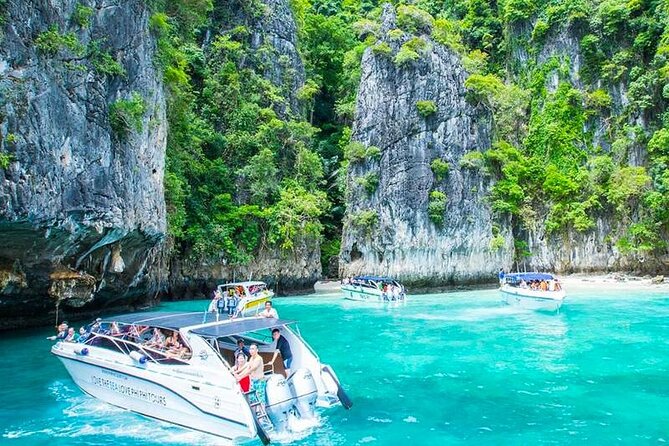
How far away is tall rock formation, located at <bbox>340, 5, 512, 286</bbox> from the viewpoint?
123 feet

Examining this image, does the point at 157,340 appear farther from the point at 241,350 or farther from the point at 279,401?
the point at 279,401

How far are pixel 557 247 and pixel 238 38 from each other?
102 ft

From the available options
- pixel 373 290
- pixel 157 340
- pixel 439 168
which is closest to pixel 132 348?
pixel 157 340

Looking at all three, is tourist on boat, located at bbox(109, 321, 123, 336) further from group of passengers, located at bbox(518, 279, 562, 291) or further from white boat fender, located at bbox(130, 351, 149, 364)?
group of passengers, located at bbox(518, 279, 562, 291)

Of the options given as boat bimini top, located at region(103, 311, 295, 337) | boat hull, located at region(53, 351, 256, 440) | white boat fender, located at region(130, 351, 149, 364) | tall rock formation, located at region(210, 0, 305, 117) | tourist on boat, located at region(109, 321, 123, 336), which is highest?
tall rock formation, located at region(210, 0, 305, 117)

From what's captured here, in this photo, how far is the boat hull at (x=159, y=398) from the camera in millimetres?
8492

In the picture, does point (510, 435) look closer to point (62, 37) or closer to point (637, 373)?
point (637, 373)

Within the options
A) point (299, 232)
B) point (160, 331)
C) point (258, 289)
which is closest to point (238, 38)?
point (299, 232)

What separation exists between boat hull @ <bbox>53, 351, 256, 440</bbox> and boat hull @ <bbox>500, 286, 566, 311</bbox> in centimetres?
2125

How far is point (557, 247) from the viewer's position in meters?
40.3

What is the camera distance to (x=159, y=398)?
9.44 meters

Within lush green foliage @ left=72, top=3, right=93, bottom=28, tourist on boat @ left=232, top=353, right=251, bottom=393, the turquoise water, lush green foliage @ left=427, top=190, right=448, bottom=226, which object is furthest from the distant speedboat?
lush green foliage @ left=427, top=190, right=448, bottom=226

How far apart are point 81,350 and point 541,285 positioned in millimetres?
23381

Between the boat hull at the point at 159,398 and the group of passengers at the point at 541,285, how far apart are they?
72.9 feet
